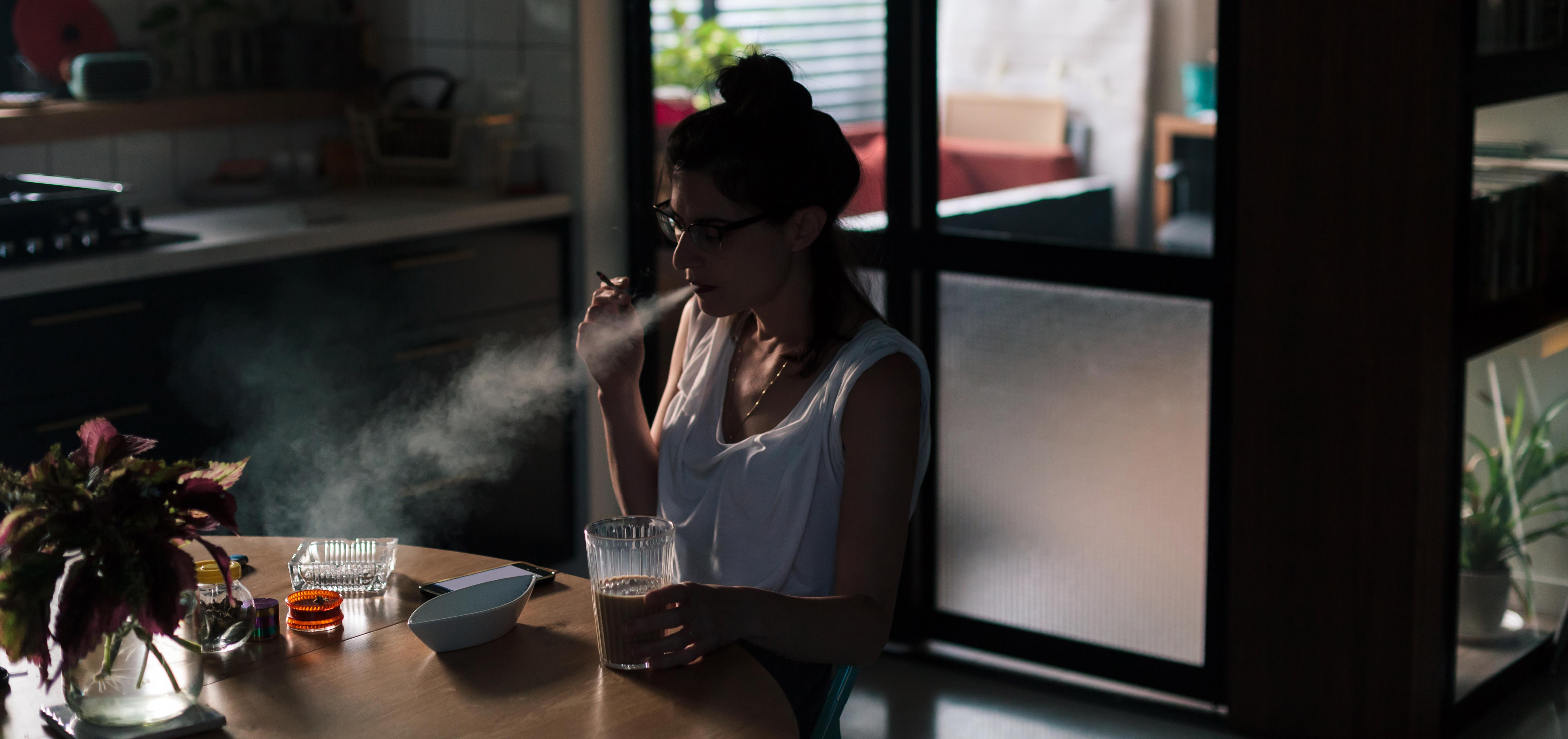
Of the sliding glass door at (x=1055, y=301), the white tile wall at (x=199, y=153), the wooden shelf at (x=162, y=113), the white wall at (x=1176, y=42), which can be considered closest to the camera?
the white wall at (x=1176, y=42)

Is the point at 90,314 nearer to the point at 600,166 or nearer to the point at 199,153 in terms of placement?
the point at 199,153

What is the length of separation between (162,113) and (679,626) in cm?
253

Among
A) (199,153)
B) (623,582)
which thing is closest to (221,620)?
(623,582)

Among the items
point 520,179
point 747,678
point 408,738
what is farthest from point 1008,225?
point 408,738

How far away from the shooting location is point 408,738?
46.9 inches

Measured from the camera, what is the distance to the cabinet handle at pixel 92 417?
259cm

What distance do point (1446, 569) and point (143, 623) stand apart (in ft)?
7.16

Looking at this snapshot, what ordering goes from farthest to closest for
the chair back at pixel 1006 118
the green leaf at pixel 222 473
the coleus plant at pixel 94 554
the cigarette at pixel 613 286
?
the chair back at pixel 1006 118 < the cigarette at pixel 613 286 < the green leaf at pixel 222 473 < the coleus plant at pixel 94 554

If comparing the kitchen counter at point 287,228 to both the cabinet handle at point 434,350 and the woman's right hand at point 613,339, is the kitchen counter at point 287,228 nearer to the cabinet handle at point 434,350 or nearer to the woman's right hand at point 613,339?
the cabinet handle at point 434,350

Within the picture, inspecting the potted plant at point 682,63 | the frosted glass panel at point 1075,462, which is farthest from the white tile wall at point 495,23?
the frosted glass panel at point 1075,462

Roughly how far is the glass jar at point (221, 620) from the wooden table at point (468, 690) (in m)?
0.01

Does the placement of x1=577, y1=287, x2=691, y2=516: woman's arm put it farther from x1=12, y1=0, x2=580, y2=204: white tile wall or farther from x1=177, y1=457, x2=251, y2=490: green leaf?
x1=12, y1=0, x2=580, y2=204: white tile wall

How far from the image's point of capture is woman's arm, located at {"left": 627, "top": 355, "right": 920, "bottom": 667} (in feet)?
4.32

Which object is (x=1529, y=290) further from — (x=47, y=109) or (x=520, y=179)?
(x=47, y=109)
